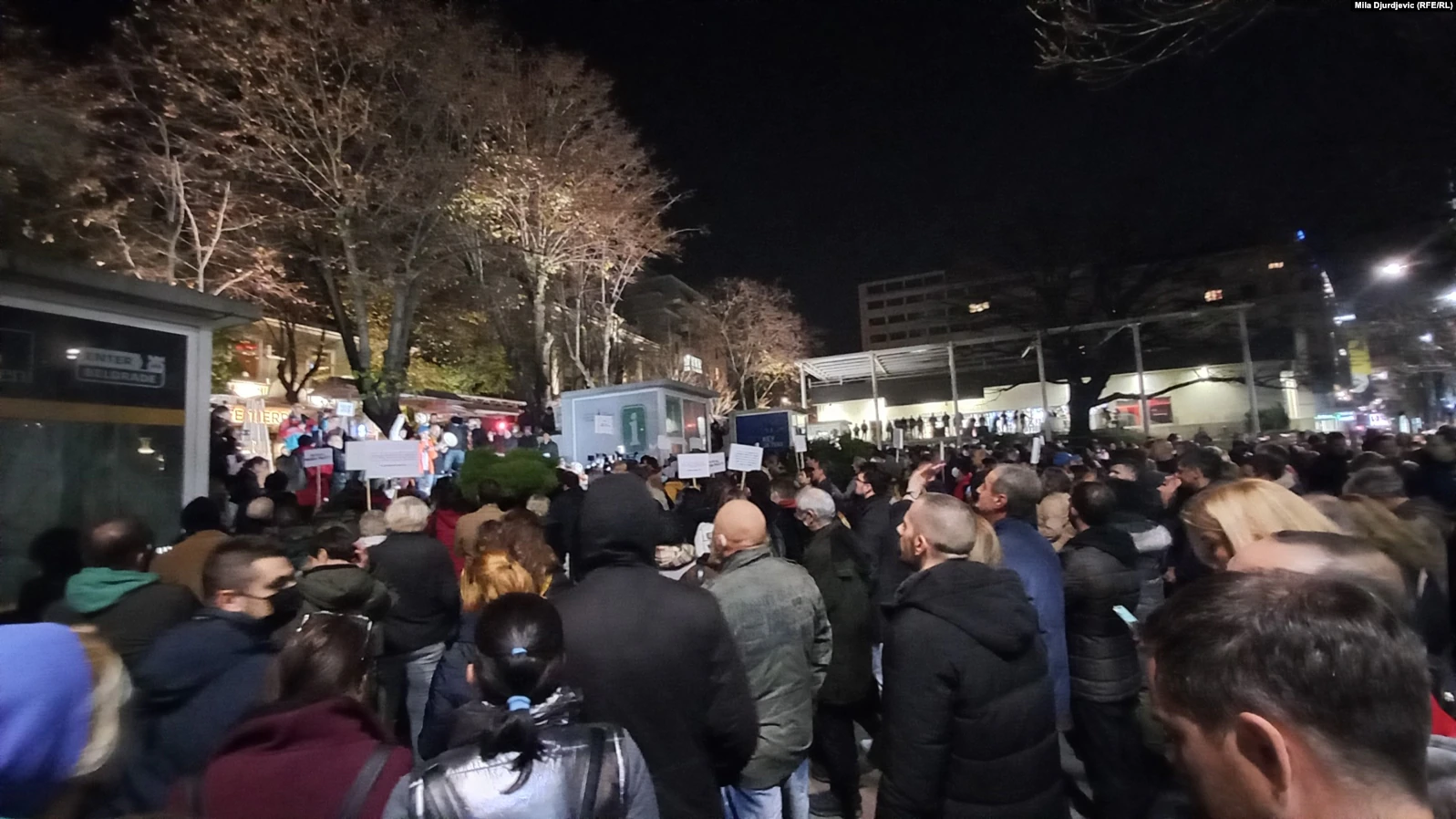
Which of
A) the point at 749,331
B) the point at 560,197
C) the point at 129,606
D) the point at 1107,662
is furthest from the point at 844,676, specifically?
the point at 749,331

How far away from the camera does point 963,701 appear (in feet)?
8.77

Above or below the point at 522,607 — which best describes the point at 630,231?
above

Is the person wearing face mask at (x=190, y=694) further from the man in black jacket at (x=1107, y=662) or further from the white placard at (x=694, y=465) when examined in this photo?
the white placard at (x=694, y=465)

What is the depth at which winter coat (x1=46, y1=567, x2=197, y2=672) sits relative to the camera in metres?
3.15

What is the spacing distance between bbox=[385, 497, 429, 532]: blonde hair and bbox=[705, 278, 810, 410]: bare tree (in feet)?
126

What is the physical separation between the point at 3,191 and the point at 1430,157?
1529 cm

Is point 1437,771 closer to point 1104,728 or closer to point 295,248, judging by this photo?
point 1104,728

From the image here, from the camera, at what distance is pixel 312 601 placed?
3.53m

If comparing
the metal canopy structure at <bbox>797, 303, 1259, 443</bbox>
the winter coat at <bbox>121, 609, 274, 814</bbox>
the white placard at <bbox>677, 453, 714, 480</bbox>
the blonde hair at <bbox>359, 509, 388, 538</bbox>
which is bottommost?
the winter coat at <bbox>121, 609, 274, 814</bbox>

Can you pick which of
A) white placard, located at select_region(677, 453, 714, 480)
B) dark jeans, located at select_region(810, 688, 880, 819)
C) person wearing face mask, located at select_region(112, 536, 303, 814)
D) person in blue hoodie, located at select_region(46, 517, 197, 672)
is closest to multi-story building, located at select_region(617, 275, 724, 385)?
white placard, located at select_region(677, 453, 714, 480)

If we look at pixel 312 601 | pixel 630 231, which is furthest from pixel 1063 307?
pixel 312 601

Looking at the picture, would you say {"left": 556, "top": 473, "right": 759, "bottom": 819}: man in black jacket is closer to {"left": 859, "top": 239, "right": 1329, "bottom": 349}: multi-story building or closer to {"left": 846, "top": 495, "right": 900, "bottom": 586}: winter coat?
{"left": 846, "top": 495, "right": 900, "bottom": 586}: winter coat

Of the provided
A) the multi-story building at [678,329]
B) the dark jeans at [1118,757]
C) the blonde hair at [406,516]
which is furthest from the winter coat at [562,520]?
the multi-story building at [678,329]

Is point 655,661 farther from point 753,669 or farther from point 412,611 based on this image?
point 412,611
